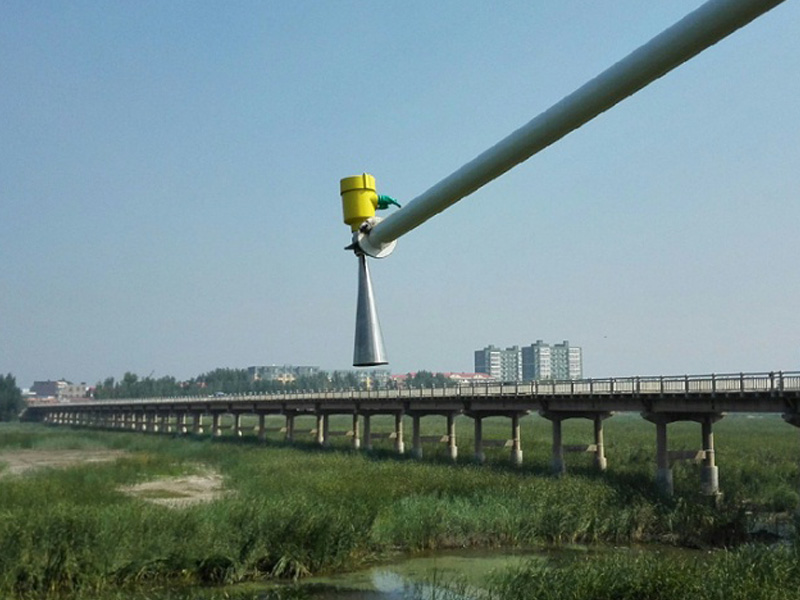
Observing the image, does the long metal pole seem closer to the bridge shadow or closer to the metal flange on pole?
the metal flange on pole

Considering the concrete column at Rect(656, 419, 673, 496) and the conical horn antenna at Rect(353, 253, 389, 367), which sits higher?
the conical horn antenna at Rect(353, 253, 389, 367)

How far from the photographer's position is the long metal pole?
2.78 meters

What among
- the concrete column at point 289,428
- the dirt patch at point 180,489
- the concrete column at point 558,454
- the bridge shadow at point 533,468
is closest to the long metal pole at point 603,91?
the bridge shadow at point 533,468

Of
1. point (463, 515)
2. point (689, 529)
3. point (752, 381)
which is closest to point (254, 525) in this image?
point (463, 515)

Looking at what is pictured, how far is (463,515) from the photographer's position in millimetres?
30922

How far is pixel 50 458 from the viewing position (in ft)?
247

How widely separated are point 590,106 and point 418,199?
1129 mm

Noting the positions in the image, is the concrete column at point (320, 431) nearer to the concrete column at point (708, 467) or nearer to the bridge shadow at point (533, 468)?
the bridge shadow at point (533, 468)

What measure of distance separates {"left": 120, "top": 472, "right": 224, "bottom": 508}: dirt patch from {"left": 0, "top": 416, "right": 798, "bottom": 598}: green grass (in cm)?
118

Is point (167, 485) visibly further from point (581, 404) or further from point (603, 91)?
point (603, 91)

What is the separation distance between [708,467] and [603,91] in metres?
39.5

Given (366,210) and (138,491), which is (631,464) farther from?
(366,210)

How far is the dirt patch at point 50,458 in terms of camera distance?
6534 centimetres

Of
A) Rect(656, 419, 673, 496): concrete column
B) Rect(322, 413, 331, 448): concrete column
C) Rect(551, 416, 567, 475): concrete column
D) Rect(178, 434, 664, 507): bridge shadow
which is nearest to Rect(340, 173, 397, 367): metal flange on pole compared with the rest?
Rect(178, 434, 664, 507): bridge shadow
